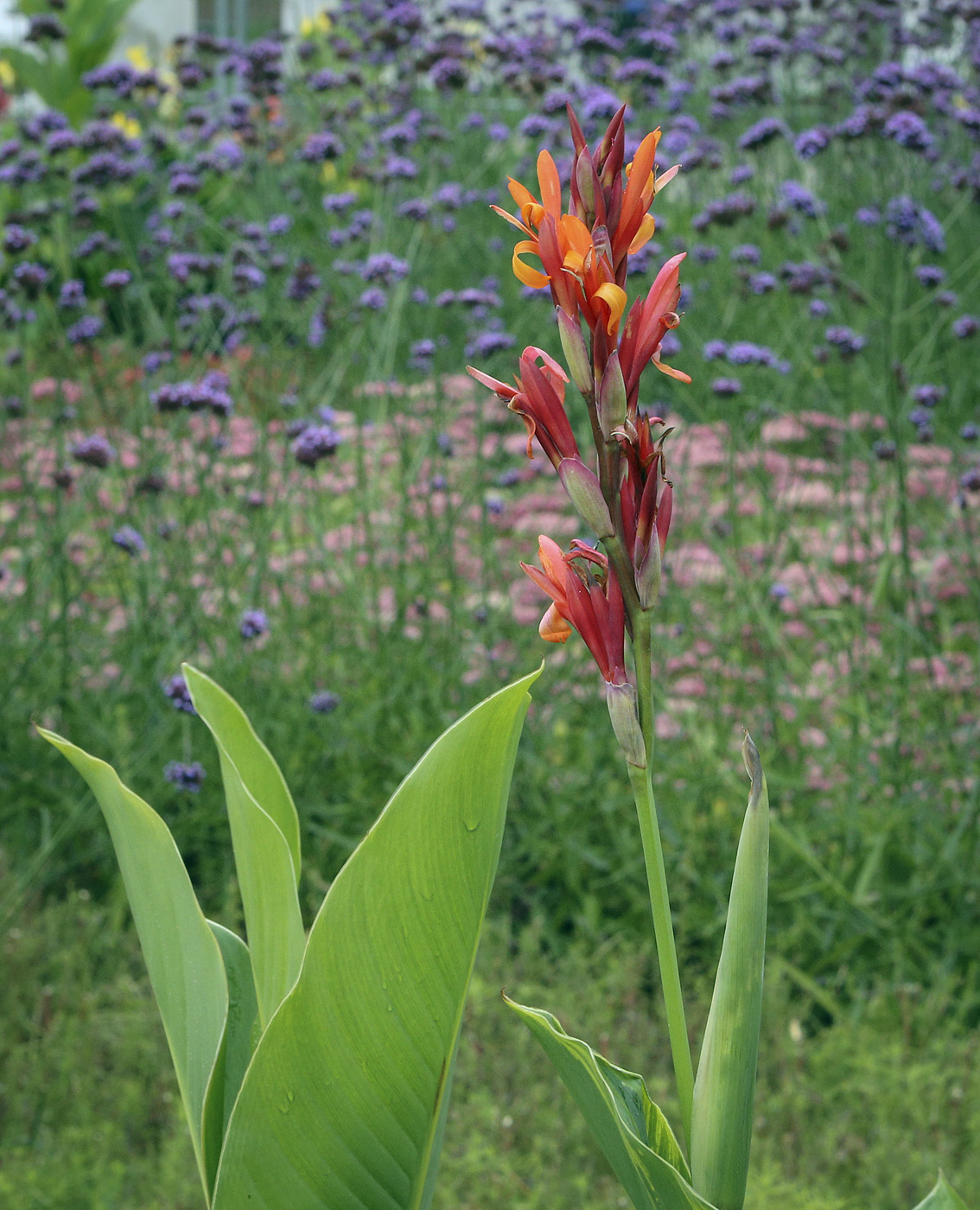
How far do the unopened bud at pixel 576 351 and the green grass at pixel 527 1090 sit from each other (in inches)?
42.9

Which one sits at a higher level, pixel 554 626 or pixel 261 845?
pixel 554 626

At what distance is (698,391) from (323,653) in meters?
1.93

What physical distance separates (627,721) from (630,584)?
0.27 ft

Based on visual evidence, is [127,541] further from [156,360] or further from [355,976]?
[355,976]

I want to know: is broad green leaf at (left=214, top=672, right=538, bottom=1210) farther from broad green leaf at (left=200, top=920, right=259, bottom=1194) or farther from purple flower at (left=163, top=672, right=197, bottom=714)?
purple flower at (left=163, top=672, right=197, bottom=714)

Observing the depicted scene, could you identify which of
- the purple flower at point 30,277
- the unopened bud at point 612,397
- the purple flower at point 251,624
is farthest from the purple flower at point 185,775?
the unopened bud at point 612,397

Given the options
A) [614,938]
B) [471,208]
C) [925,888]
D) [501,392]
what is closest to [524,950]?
[614,938]

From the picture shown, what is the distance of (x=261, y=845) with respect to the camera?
0.89m

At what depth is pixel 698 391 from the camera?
4277mm

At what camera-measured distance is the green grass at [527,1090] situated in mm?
1503

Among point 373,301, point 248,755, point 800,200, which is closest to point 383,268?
point 373,301

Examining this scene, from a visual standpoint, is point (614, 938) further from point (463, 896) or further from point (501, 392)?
point (501, 392)

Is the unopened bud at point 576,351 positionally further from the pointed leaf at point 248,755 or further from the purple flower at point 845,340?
the purple flower at point 845,340

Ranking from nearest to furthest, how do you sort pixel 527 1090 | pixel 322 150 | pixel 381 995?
pixel 381 995
pixel 527 1090
pixel 322 150
